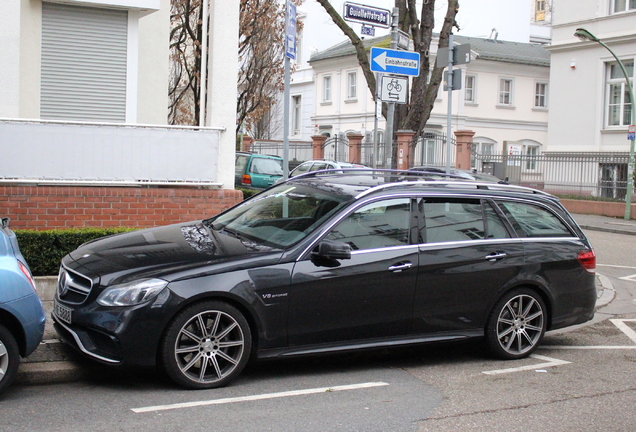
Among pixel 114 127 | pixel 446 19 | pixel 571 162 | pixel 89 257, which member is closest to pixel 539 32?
pixel 571 162

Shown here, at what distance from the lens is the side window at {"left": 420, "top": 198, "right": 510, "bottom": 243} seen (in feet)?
21.8

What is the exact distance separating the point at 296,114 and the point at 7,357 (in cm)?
4457

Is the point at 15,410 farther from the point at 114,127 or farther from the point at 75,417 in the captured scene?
the point at 114,127

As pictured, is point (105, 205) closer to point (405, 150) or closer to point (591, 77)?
point (405, 150)

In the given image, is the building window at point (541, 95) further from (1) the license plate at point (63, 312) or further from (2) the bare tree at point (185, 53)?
(1) the license plate at point (63, 312)

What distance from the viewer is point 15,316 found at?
5.12m

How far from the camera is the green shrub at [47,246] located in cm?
836

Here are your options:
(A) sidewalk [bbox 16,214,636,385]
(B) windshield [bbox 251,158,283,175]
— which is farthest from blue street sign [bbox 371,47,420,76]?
(B) windshield [bbox 251,158,283,175]

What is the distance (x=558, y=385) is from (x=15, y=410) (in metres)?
4.21

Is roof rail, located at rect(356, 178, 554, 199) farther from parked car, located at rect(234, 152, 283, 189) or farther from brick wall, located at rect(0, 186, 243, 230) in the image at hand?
parked car, located at rect(234, 152, 283, 189)

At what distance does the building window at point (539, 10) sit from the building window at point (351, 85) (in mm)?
34545

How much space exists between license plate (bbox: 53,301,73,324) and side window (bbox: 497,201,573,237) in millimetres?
3973

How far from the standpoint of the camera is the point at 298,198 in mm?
6805

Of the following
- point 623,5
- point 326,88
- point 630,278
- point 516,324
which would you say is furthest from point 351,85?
point 516,324
